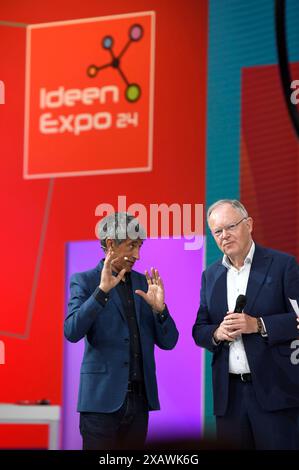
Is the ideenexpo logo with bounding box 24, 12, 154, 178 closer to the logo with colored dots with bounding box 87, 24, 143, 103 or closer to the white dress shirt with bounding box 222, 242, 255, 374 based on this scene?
the logo with colored dots with bounding box 87, 24, 143, 103

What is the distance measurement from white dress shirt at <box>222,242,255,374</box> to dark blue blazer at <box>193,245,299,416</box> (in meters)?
0.02

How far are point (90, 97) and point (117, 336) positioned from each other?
2240 mm

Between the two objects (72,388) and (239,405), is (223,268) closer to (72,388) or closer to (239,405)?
(239,405)

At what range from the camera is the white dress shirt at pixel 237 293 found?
3145 millimetres

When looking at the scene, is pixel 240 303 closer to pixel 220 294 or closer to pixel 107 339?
pixel 220 294

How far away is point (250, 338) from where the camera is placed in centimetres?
316

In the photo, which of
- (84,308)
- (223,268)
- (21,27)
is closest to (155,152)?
(21,27)

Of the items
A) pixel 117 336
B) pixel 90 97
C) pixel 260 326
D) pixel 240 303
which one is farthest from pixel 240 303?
pixel 90 97

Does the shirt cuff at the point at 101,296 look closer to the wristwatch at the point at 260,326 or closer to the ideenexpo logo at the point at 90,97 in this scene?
the wristwatch at the point at 260,326

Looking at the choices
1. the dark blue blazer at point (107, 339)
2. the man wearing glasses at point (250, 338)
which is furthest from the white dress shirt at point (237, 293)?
the dark blue blazer at point (107, 339)

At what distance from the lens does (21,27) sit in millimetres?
5242

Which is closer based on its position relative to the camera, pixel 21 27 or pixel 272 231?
pixel 272 231

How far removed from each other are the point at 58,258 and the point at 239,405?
6.89ft

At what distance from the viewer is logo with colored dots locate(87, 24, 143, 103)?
16.1 ft
